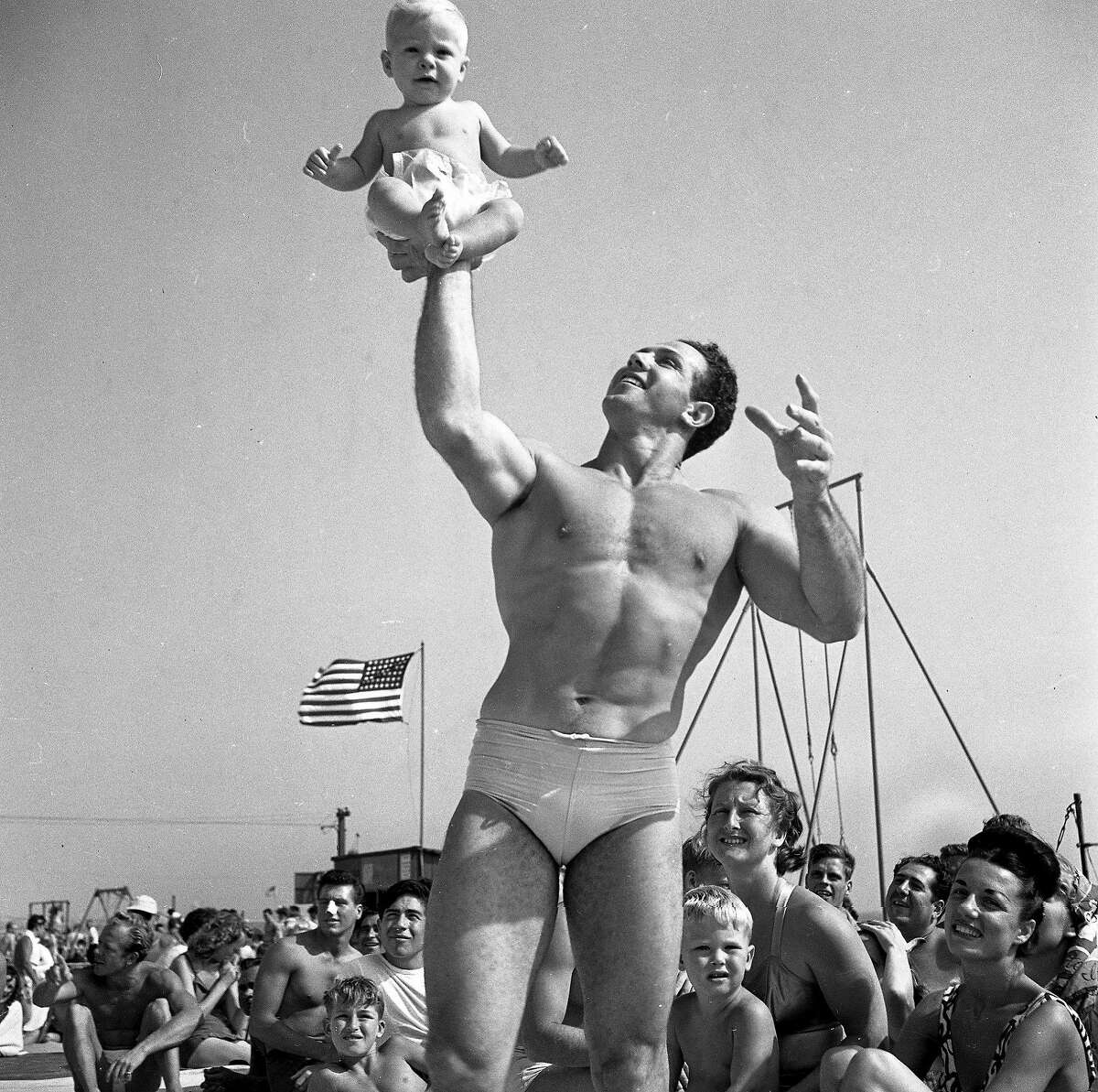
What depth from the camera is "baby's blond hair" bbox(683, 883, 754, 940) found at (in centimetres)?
465

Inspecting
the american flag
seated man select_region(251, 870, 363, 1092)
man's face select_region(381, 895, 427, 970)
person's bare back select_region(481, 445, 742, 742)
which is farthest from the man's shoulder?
the american flag

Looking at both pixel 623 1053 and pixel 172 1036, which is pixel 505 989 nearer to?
pixel 623 1053

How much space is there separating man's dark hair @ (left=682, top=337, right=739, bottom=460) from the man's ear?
15mm

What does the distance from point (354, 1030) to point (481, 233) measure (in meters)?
3.84

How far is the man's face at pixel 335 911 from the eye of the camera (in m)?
7.33

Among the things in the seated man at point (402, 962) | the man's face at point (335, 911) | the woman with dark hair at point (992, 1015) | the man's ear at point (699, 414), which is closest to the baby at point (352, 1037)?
the seated man at point (402, 962)

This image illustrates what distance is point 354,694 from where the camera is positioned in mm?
19781

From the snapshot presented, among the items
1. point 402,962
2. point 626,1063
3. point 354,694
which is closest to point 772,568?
point 626,1063

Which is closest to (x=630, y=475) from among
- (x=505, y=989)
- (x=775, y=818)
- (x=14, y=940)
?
(x=505, y=989)

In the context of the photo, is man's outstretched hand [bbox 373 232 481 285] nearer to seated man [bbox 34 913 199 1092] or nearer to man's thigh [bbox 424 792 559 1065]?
man's thigh [bbox 424 792 559 1065]

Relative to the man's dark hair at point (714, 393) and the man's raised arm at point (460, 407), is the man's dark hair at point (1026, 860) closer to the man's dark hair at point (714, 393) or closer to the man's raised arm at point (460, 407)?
the man's dark hair at point (714, 393)

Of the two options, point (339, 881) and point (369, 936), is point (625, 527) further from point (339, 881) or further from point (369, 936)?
point (369, 936)

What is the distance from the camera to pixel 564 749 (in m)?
3.15

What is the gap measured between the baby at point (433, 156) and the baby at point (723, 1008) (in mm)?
2375
